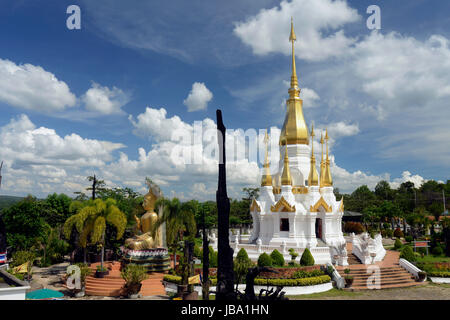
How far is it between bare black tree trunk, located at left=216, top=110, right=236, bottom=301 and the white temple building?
18.8 m

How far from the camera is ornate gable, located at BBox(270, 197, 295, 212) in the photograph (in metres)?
30.1

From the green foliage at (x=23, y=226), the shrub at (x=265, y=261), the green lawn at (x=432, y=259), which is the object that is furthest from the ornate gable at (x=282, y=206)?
the green foliage at (x=23, y=226)

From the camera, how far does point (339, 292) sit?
70.5 ft

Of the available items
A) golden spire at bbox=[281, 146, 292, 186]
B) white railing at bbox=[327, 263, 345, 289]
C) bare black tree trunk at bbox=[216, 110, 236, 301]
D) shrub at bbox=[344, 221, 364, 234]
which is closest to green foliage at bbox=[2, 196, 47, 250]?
golden spire at bbox=[281, 146, 292, 186]

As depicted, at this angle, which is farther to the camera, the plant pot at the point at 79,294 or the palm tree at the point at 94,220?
the palm tree at the point at 94,220

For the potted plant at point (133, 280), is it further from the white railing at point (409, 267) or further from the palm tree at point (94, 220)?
the white railing at point (409, 267)

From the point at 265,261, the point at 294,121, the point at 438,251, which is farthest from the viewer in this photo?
the point at 294,121

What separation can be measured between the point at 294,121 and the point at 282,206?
9241mm

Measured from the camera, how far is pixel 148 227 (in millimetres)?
28734

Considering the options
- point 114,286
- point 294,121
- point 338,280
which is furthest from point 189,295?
point 294,121

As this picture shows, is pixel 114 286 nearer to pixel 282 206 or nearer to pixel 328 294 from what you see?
pixel 328 294

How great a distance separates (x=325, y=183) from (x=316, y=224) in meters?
4.02

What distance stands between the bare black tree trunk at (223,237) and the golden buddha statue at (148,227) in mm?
19068

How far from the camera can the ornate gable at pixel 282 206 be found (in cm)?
3006
